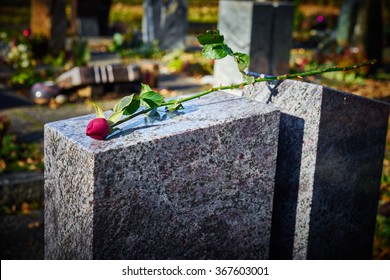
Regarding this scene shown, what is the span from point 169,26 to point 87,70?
15.0ft

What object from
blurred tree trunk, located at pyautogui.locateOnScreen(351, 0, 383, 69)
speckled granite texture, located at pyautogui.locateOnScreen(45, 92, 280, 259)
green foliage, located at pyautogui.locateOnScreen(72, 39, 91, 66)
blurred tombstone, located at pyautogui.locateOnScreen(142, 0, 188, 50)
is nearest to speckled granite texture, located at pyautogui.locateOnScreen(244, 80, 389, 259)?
speckled granite texture, located at pyautogui.locateOnScreen(45, 92, 280, 259)

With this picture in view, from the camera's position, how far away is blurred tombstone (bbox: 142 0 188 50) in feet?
36.0

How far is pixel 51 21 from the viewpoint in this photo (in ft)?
31.7

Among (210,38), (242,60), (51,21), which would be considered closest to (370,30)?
(51,21)

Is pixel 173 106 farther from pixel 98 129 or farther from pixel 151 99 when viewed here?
pixel 98 129

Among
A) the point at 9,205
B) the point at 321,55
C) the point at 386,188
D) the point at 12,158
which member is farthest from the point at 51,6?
the point at 386,188

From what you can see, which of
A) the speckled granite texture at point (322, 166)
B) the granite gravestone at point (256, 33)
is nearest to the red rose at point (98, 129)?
the speckled granite texture at point (322, 166)

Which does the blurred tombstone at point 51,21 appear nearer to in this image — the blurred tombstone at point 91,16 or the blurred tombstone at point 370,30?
the blurred tombstone at point 91,16

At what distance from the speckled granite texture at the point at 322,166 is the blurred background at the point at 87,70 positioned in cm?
→ 78

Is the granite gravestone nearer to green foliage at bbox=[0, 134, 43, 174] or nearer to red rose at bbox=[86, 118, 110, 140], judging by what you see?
green foliage at bbox=[0, 134, 43, 174]

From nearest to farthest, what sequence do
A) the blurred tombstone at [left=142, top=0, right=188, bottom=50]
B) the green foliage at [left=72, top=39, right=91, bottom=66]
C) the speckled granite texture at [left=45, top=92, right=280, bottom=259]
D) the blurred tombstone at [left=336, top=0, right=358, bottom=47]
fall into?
1. the speckled granite texture at [left=45, top=92, right=280, bottom=259]
2. the green foliage at [left=72, top=39, right=91, bottom=66]
3. the blurred tombstone at [left=142, top=0, right=188, bottom=50]
4. the blurred tombstone at [left=336, top=0, right=358, bottom=47]

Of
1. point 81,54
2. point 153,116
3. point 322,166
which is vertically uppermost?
point 153,116

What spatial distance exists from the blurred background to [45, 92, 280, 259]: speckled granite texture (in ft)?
4.22
